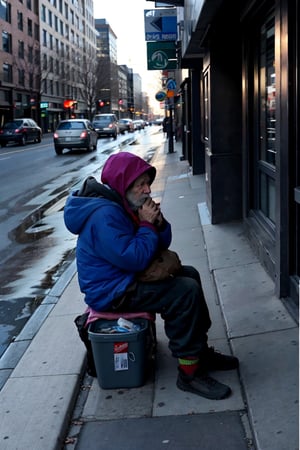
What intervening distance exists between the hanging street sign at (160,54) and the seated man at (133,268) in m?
18.1

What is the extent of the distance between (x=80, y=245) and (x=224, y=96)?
16.8 feet

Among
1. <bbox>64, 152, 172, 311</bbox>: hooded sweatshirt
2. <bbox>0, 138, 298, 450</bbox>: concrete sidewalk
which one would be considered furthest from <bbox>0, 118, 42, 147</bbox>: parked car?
<bbox>64, 152, 172, 311</bbox>: hooded sweatshirt

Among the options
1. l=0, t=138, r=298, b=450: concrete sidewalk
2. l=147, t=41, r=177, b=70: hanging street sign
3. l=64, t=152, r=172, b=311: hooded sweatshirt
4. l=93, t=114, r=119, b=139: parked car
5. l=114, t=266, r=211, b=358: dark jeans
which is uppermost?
l=147, t=41, r=177, b=70: hanging street sign

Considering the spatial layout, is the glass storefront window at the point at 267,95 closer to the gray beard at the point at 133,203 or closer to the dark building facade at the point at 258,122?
the dark building facade at the point at 258,122

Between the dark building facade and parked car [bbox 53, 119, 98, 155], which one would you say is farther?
parked car [bbox 53, 119, 98, 155]

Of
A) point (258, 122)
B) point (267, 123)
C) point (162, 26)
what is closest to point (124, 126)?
point (162, 26)

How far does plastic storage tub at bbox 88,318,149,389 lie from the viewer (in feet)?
12.0

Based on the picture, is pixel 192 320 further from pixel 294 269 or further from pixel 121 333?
pixel 294 269

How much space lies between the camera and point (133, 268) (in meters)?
3.56

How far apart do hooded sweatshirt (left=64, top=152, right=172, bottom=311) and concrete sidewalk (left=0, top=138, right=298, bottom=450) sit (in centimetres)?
63

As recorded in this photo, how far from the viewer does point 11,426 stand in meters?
3.40

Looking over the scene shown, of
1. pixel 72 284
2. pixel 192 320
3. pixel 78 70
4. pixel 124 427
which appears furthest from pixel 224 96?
pixel 78 70

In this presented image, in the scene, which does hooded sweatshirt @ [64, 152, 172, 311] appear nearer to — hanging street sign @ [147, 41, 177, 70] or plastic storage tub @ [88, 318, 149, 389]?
plastic storage tub @ [88, 318, 149, 389]

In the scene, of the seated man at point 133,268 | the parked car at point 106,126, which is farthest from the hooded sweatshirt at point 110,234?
the parked car at point 106,126
